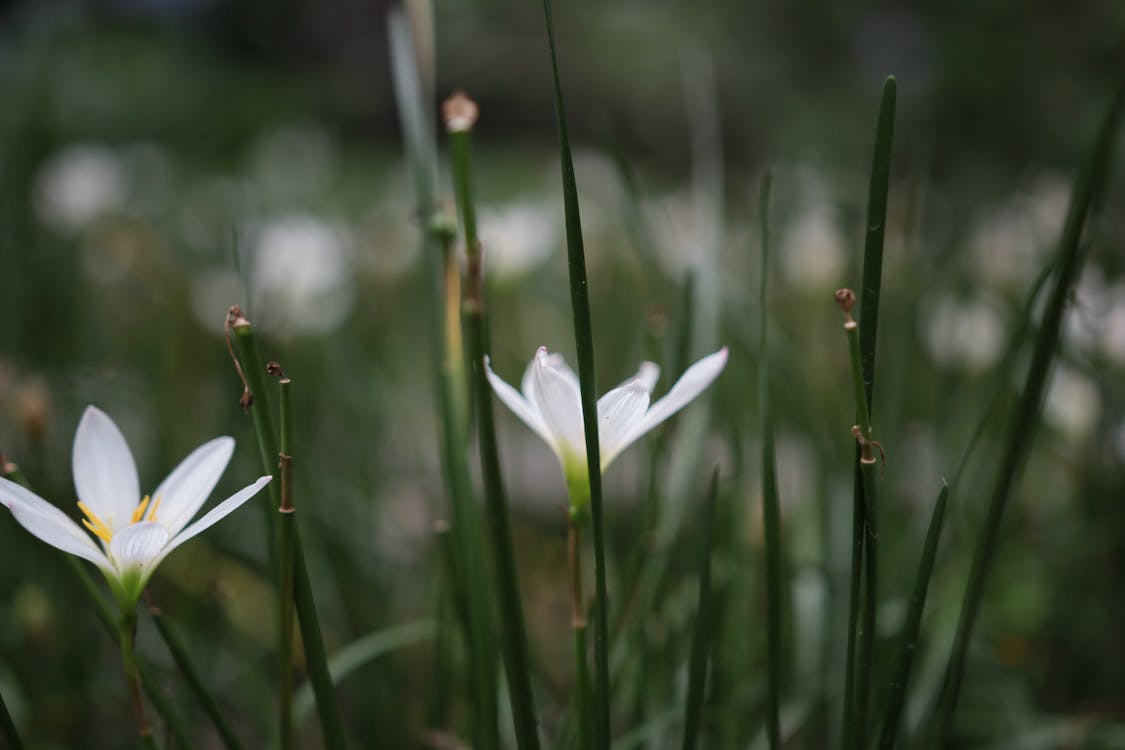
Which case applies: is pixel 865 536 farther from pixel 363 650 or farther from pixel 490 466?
pixel 363 650

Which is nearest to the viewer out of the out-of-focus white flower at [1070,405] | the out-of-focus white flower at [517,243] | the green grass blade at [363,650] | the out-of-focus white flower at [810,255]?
the green grass blade at [363,650]

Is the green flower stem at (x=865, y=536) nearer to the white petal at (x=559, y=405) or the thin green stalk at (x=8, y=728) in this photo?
the white petal at (x=559, y=405)

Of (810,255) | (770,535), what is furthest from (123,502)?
(810,255)

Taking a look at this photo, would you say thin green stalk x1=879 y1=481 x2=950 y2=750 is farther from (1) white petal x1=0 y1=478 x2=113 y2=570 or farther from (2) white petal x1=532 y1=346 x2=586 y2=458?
(1) white petal x1=0 y1=478 x2=113 y2=570

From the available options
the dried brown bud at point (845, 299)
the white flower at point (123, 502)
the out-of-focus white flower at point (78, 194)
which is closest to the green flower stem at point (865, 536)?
the dried brown bud at point (845, 299)

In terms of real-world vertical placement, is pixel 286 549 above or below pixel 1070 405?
above

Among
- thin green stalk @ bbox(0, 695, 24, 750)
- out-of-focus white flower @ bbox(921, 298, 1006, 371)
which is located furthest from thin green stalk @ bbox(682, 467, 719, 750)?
out-of-focus white flower @ bbox(921, 298, 1006, 371)
